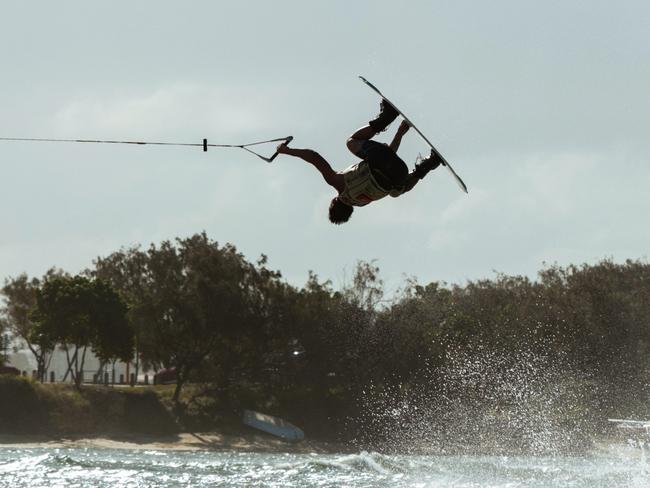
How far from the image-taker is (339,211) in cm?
1180

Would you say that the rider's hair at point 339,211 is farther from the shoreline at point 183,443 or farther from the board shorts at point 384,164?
the shoreline at point 183,443

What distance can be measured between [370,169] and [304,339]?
35.9 m

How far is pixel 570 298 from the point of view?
171 ft

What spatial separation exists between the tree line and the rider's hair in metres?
34.3

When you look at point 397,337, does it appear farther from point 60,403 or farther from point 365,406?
point 60,403

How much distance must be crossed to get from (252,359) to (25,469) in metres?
16.8

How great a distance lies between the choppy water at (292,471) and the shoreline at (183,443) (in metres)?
2.77

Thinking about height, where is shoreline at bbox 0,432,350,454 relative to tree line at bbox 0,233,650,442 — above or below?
below

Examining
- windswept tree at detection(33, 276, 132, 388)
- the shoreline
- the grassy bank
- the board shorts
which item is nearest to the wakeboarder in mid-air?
the board shorts

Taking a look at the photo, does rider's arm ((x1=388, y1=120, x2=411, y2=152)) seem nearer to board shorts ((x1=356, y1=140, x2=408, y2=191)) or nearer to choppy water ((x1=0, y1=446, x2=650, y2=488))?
board shorts ((x1=356, y1=140, x2=408, y2=191))

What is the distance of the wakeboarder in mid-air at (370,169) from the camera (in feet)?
36.7

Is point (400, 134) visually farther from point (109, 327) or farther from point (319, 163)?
point (109, 327)

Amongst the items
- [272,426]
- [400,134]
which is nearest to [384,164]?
[400,134]

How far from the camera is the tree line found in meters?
45.6
